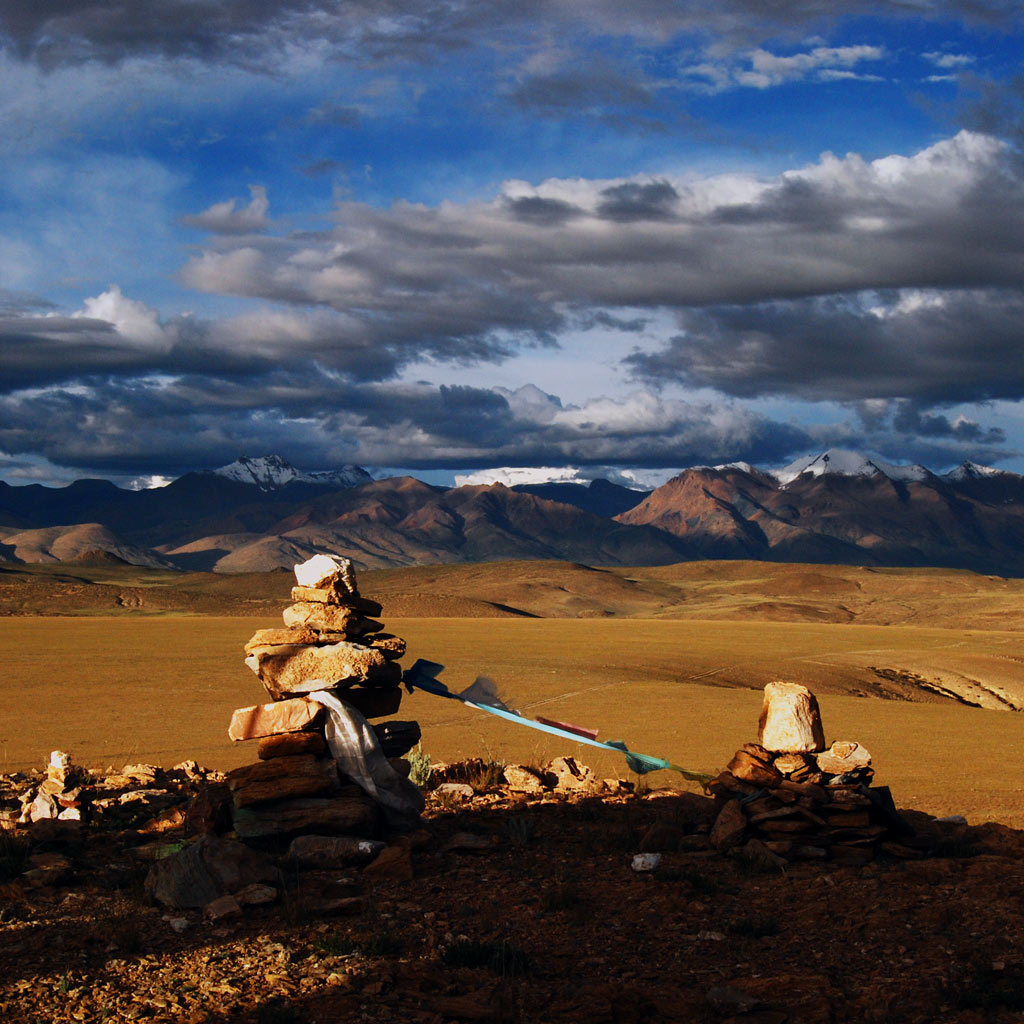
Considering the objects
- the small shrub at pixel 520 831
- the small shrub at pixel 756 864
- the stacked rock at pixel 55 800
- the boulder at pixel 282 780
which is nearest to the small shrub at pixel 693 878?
the small shrub at pixel 756 864

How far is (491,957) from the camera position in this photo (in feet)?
24.5

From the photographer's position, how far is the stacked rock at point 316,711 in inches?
392

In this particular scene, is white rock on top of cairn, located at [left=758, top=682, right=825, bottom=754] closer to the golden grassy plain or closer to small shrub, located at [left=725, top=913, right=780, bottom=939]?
small shrub, located at [left=725, top=913, right=780, bottom=939]

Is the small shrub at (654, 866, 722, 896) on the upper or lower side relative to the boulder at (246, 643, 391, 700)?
lower

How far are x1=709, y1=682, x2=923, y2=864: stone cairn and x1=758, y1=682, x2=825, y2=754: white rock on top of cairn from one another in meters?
0.01

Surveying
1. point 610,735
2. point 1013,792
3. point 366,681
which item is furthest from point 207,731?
point 1013,792

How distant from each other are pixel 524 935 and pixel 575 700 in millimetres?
25486

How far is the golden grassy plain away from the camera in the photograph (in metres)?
20.8

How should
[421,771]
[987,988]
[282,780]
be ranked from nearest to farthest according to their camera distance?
[987,988]
[282,780]
[421,771]

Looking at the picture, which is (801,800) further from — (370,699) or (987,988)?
(370,699)

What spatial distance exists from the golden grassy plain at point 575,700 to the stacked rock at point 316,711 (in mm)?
7830

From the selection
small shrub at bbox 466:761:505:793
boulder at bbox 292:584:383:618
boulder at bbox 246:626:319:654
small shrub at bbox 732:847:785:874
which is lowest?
small shrub at bbox 466:761:505:793

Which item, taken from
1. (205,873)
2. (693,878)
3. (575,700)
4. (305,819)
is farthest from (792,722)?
(575,700)

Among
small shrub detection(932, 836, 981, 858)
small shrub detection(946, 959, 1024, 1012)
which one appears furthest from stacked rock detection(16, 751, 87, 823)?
small shrub detection(932, 836, 981, 858)
